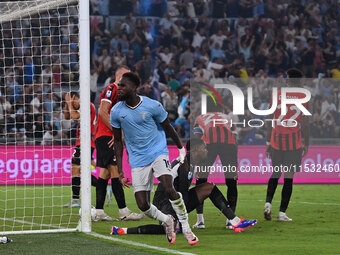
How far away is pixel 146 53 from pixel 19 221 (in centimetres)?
1253

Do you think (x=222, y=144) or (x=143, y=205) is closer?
(x=143, y=205)

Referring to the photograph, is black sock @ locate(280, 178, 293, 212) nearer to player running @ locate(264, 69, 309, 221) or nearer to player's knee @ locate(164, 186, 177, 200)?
player running @ locate(264, 69, 309, 221)

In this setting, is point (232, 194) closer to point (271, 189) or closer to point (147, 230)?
point (271, 189)

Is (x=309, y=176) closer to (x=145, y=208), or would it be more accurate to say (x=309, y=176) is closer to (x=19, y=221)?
(x=19, y=221)

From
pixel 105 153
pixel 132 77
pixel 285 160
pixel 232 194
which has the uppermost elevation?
pixel 132 77

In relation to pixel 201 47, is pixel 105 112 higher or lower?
lower

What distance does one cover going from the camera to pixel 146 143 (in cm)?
850

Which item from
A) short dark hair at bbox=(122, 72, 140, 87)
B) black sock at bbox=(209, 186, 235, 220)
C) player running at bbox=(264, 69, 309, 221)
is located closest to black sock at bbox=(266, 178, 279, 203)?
player running at bbox=(264, 69, 309, 221)

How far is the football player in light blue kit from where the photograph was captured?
8.41 metres

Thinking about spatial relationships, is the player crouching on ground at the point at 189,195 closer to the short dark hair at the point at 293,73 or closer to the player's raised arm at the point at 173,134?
the player's raised arm at the point at 173,134

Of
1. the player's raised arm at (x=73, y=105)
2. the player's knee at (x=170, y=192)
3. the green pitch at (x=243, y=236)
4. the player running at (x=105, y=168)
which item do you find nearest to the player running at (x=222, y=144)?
the green pitch at (x=243, y=236)

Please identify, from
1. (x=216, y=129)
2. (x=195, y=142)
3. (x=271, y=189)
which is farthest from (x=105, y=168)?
(x=271, y=189)

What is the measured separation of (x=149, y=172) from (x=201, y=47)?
1584 centimetres

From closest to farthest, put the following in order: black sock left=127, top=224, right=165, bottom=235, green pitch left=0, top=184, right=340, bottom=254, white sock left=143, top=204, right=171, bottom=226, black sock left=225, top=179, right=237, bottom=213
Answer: green pitch left=0, top=184, right=340, bottom=254, white sock left=143, top=204, right=171, bottom=226, black sock left=127, top=224, right=165, bottom=235, black sock left=225, top=179, right=237, bottom=213
